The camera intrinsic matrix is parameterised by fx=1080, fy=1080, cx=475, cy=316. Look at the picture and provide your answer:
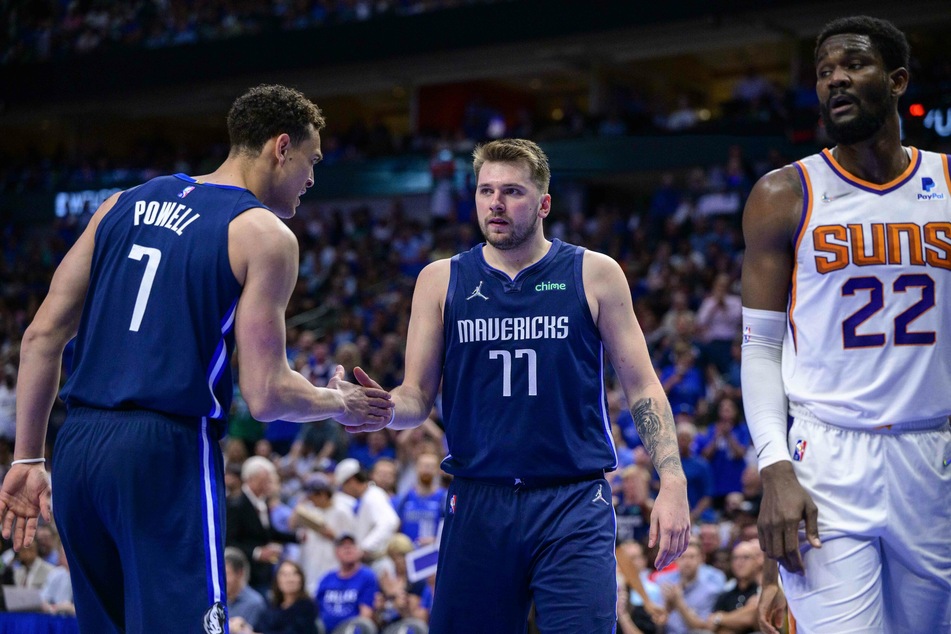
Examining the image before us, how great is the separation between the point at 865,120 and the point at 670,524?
5.29 feet

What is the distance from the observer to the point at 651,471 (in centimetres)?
1265

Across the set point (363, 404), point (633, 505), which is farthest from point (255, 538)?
point (363, 404)

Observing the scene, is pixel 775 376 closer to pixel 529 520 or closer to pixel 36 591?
pixel 529 520

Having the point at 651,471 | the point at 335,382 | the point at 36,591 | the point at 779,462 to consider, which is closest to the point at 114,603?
the point at 335,382

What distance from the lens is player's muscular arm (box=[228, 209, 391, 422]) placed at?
3.77 metres

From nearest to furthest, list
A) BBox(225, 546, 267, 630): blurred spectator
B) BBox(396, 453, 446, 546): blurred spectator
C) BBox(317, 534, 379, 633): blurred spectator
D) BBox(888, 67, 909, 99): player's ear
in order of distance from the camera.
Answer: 1. BBox(888, 67, 909, 99): player's ear
2. BBox(225, 546, 267, 630): blurred spectator
3. BBox(317, 534, 379, 633): blurred spectator
4. BBox(396, 453, 446, 546): blurred spectator

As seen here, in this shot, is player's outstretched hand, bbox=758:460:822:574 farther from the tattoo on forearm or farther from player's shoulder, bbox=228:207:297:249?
player's shoulder, bbox=228:207:297:249

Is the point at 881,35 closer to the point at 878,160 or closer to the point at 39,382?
the point at 878,160

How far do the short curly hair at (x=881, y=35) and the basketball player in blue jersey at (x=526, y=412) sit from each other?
1.36 m

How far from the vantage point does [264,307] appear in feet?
12.4

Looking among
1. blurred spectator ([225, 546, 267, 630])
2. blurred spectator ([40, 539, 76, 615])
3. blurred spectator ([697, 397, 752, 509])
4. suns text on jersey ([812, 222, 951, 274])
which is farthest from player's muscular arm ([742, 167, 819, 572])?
blurred spectator ([697, 397, 752, 509])

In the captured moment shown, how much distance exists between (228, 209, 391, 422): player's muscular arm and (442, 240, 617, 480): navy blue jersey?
0.81 metres

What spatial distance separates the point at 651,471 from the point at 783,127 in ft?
29.3

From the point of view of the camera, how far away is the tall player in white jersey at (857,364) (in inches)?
136
